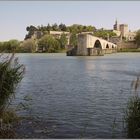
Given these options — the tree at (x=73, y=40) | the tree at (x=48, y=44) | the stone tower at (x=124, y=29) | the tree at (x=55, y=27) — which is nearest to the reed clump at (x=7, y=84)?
the tree at (x=48, y=44)

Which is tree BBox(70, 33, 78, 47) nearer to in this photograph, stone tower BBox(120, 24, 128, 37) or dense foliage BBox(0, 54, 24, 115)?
stone tower BBox(120, 24, 128, 37)

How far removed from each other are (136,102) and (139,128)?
29.7 inches

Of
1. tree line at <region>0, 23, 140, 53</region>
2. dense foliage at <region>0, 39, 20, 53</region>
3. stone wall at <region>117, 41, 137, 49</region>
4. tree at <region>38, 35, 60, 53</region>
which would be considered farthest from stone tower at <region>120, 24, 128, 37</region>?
dense foliage at <region>0, 39, 20, 53</region>


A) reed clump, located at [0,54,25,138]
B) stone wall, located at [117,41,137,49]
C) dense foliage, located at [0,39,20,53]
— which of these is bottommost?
stone wall, located at [117,41,137,49]

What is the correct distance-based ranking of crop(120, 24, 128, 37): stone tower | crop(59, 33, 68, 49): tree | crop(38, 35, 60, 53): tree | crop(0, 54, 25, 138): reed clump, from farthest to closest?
crop(120, 24, 128, 37): stone tower < crop(59, 33, 68, 49): tree < crop(38, 35, 60, 53): tree < crop(0, 54, 25, 138): reed clump

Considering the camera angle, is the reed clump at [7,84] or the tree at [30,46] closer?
the reed clump at [7,84]

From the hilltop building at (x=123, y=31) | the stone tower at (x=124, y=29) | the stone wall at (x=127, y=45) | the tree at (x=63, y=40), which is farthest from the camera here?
the stone tower at (x=124, y=29)

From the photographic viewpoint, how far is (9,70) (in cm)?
998

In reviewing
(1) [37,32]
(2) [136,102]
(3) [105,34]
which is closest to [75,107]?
(2) [136,102]

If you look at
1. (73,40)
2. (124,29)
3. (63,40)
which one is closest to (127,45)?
(73,40)

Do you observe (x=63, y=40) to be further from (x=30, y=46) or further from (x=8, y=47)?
(x=8, y=47)

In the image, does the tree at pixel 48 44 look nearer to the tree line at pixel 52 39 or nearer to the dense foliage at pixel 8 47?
the tree line at pixel 52 39

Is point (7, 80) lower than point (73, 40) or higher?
lower

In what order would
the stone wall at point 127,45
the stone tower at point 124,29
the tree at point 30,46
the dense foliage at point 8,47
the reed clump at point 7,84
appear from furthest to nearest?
the stone tower at point 124,29 → the stone wall at point 127,45 → the tree at point 30,46 → the dense foliage at point 8,47 → the reed clump at point 7,84
